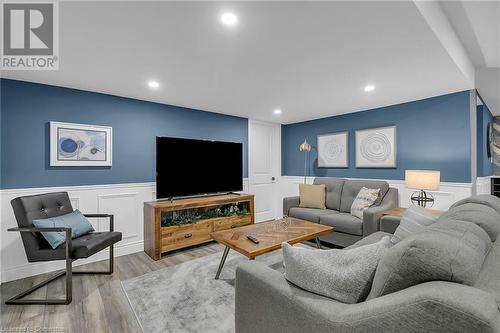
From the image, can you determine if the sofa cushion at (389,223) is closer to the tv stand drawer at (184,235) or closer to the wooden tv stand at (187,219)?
the wooden tv stand at (187,219)

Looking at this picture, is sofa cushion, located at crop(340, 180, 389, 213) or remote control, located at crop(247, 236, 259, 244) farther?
sofa cushion, located at crop(340, 180, 389, 213)

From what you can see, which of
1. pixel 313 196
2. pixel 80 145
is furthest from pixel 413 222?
pixel 80 145

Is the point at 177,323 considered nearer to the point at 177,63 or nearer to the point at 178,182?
the point at 178,182

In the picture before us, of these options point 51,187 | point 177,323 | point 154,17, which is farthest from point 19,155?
point 177,323

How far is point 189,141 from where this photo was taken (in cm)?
374

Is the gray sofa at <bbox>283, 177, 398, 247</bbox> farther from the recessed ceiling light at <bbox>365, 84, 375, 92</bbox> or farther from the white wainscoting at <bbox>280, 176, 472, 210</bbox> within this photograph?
the recessed ceiling light at <bbox>365, 84, 375, 92</bbox>

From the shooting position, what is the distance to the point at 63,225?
2.36 metres

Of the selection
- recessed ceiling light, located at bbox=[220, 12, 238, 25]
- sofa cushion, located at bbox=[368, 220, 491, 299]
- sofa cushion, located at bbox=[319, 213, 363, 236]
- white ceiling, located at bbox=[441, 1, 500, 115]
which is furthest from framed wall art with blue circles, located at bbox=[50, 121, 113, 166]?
white ceiling, located at bbox=[441, 1, 500, 115]

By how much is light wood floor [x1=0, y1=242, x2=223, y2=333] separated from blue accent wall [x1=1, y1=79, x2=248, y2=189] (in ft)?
3.86

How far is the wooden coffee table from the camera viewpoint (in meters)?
2.24

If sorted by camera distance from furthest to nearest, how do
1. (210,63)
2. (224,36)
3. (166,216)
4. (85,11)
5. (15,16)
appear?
(166,216) → (210,63) → (224,36) → (15,16) → (85,11)

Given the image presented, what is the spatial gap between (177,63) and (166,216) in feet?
7.26

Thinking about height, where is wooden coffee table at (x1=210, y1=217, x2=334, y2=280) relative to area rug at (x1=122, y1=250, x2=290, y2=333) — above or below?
above

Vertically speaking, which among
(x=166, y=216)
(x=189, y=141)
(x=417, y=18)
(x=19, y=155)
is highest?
(x=417, y=18)
